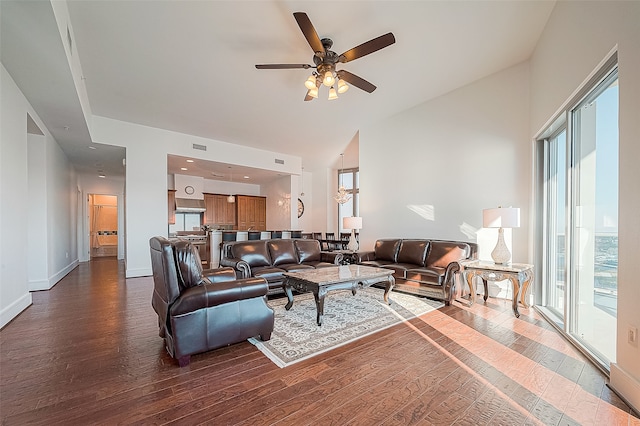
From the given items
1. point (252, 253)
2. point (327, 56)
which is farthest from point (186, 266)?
point (327, 56)

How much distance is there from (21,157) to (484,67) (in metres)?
7.15

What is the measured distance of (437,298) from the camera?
14.2 feet

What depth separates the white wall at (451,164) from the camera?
4734 millimetres

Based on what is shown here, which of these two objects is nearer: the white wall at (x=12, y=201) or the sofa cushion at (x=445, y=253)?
the white wall at (x=12, y=201)

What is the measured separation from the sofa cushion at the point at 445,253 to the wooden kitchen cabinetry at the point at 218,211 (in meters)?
7.48

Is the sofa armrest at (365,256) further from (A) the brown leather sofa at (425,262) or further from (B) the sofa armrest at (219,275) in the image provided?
(B) the sofa armrest at (219,275)

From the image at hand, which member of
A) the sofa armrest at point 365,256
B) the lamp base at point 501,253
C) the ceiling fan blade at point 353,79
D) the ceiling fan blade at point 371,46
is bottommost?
the sofa armrest at point 365,256

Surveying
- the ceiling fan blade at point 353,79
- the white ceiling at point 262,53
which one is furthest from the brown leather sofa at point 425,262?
the white ceiling at point 262,53

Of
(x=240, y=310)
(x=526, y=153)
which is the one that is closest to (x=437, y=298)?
(x=526, y=153)

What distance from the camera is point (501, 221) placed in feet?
12.8

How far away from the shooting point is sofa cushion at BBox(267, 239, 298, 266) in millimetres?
4945

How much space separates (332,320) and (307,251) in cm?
207

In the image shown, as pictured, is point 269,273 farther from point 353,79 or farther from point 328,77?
point 353,79

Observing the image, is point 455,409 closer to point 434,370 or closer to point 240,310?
point 434,370
